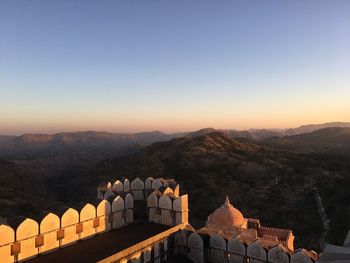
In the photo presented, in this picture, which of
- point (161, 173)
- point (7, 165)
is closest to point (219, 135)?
point (161, 173)

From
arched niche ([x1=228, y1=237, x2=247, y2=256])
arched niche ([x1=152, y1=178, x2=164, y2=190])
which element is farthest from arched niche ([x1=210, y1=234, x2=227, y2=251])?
arched niche ([x1=152, y1=178, x2=164, y2=190])

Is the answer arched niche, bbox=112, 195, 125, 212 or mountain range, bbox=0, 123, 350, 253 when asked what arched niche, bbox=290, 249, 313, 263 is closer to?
arched niche, bbox=112, 195, 125, 212

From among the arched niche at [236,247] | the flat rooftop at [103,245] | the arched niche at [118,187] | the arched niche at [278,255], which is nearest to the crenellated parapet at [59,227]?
the flat rooftop at [103,245]

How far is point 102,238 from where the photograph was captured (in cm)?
2184

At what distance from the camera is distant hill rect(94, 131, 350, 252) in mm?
57281

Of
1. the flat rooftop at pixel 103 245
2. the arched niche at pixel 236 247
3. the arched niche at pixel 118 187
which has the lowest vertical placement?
the arched niche at pixel 236 247

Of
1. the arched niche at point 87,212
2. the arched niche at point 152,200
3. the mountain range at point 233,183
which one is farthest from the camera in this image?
the mountain range at point 233,183

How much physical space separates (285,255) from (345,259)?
551 cm

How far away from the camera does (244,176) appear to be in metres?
76.8

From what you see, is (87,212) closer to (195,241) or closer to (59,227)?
(59,227)

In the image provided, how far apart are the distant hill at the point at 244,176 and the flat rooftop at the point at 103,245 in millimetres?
30545

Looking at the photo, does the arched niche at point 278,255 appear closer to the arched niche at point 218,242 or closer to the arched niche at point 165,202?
the arched niche at point 218,242

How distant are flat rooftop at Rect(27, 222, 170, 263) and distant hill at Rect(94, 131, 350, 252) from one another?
100ft

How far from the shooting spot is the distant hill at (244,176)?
57281mm
